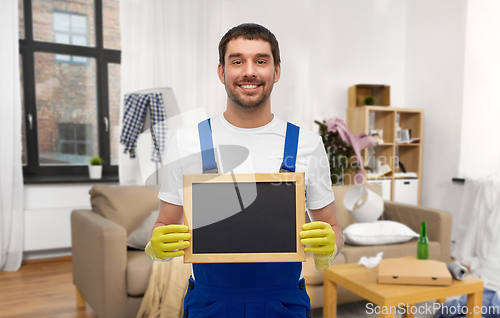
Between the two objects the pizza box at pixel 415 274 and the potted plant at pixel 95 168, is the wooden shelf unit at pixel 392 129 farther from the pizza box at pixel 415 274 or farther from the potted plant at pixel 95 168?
the potted plant at pixel 95 168

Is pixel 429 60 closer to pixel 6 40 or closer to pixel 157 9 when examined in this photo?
pixel 157 9

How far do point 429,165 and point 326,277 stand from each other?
2.99 metres

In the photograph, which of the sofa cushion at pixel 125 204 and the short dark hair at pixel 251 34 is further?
the sofa cushion at pixel 125 204

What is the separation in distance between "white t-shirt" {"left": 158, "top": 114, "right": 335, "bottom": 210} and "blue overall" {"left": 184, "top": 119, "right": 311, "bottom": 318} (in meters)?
0.03

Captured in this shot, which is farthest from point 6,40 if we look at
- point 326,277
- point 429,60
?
point 429,60

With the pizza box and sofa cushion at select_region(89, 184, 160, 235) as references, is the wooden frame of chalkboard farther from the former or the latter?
sofa cushion at select_region(89, 184, 160, 235)

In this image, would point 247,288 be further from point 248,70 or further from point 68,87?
point 68,87

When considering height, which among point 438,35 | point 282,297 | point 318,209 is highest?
point 438,35

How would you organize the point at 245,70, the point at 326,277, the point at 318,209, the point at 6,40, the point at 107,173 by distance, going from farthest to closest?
the point at 107,173
the point at 6,40
the point at 326,277
the point at 318,209
the point at 245,70

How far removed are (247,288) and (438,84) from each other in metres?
4.21

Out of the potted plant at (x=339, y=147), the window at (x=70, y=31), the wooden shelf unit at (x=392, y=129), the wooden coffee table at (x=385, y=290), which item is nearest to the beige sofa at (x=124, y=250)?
the wooden coffee table at (x=385, y=290)

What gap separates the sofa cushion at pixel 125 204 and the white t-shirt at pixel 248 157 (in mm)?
1571

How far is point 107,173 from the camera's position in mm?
4039

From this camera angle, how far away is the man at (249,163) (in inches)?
37.0
